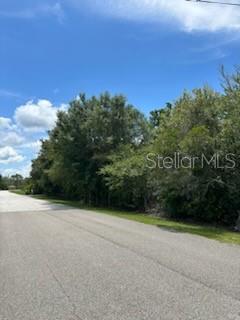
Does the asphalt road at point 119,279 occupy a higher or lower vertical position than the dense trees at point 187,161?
lower

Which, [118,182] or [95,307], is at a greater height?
[118,182]

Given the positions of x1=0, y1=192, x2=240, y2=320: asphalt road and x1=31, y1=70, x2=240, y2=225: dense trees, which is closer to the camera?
x1=0, y1=192, x2=240, y2=320: asphalt road

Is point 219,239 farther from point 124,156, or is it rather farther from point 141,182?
point 124,156

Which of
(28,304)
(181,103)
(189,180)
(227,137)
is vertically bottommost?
(28,304)

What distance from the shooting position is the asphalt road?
535cm

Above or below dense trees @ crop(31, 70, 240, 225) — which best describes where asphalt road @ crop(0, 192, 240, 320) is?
below

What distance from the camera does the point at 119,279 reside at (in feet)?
23.4

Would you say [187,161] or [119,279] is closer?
[119,279]

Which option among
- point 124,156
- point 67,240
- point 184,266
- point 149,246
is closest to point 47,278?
point 184,266

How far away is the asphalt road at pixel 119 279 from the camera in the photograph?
5.35 meters

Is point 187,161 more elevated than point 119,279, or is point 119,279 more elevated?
point 187,161

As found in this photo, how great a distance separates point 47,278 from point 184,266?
2.62 metres

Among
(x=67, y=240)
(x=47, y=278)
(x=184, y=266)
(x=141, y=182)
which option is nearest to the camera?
(x=47, y=278)

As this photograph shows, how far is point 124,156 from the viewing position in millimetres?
32469
